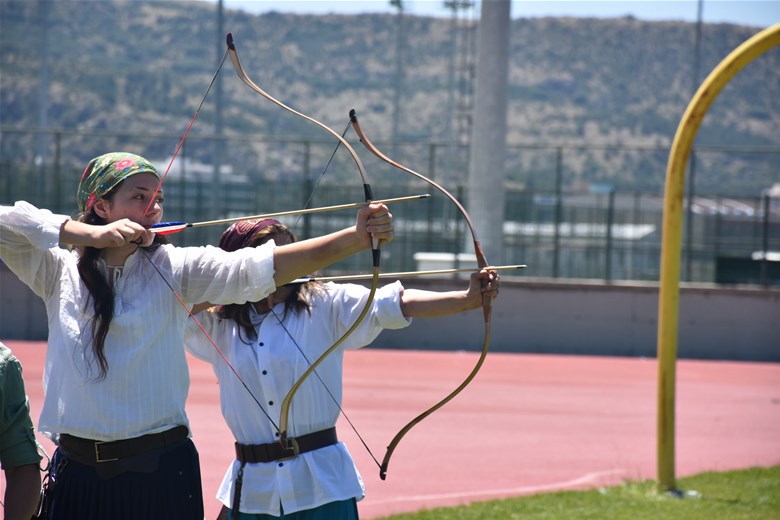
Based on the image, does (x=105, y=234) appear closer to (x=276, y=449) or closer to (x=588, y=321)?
(x=276, y=449)

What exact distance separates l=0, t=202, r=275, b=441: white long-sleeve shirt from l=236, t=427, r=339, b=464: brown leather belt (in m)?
0.52

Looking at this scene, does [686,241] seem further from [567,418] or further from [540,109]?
[540,109]

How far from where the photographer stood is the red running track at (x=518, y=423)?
24.9ft

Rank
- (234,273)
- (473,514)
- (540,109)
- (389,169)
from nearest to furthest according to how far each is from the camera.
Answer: (234,273)
(473,514)
(389,169)
(540,109)

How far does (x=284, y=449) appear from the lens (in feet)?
A: 11.8

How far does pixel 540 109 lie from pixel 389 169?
6207cm

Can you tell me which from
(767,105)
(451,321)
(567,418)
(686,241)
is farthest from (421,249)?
(767,105)

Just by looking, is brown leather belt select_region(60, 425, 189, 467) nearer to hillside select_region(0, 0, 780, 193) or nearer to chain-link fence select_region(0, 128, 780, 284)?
chain-link fence select_region(0, 128, 780, 284)

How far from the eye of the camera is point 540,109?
10256 centimetres

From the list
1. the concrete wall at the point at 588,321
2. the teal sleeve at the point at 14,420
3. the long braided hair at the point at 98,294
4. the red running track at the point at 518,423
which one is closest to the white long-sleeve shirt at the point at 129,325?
the long braided hair at the point at 98,294

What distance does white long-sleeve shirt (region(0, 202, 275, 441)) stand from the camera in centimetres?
304

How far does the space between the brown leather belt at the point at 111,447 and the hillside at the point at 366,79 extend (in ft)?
211

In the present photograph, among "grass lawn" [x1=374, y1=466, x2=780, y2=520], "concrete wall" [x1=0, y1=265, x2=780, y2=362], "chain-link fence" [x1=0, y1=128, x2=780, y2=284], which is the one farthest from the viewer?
"chain-link fence" [x1=0, y1=128, x2=780, y2=284]

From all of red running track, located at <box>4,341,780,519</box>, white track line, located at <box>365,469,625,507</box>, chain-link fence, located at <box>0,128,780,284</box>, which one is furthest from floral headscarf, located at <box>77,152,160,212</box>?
chain-link fence, located at <box>0,128,780,284</box>
